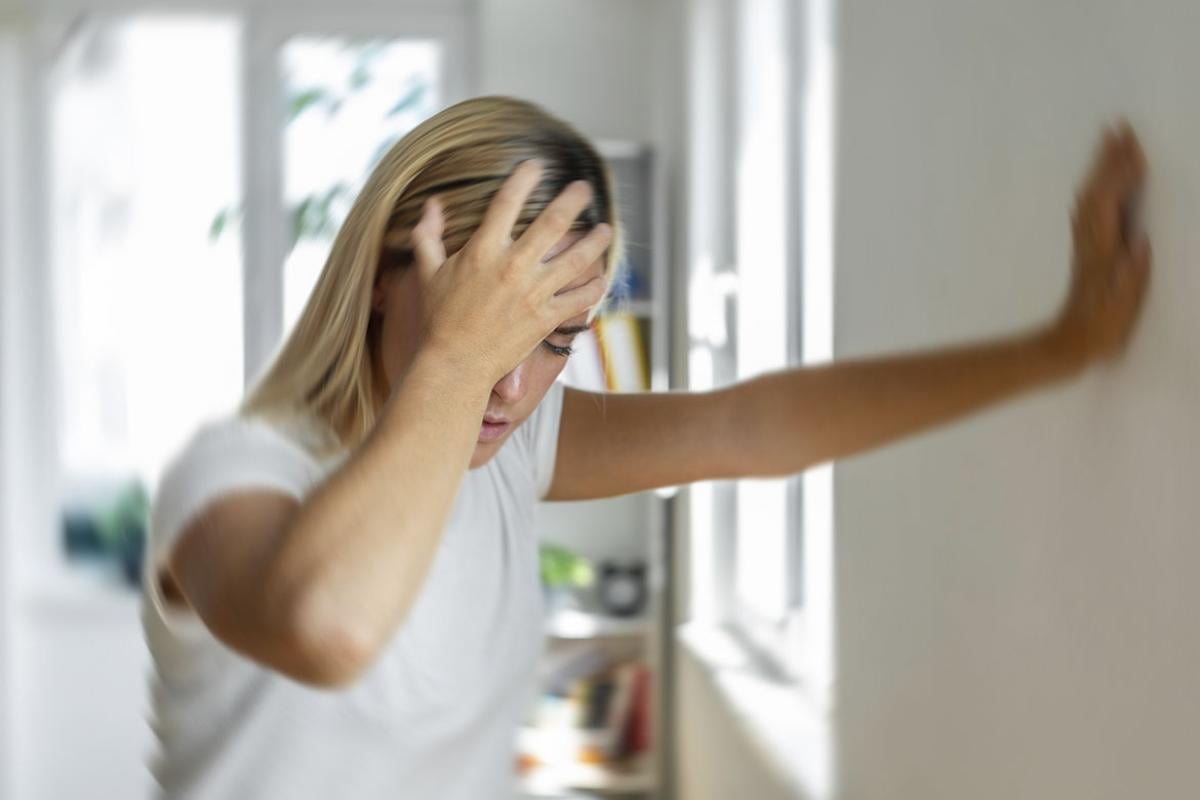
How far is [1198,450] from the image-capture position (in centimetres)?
80

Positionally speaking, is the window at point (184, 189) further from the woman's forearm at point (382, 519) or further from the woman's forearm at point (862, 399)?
the woman's forearm at point (382, 519)

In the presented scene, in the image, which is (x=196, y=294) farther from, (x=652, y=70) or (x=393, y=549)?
(x=393, y=549)

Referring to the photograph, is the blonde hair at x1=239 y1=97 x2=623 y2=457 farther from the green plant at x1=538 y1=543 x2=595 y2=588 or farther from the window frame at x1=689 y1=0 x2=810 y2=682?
the green plant at x1=538 y1=543 x2=595 y2=588

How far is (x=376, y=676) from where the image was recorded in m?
1.01

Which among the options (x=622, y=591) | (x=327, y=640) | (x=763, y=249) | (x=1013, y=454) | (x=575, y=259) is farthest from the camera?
(x=622, y=591)

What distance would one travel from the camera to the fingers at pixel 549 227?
0.67 m

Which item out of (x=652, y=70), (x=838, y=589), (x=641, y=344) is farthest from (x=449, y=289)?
(x=652, y=70)

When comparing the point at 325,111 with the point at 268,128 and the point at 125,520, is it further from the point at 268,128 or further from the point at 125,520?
the point at 125,520

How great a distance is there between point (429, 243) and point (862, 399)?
54 cm

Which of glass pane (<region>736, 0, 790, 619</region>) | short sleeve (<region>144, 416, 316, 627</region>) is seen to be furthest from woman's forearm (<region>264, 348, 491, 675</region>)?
glass pane (<region>736, 0, 790, 619</region>)

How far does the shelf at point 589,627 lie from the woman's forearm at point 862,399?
6.38 ft

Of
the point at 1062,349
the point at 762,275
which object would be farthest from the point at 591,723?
the point at 1062,349

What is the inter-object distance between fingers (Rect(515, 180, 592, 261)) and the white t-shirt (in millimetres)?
202

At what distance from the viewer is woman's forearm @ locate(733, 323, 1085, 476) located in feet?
3.42
